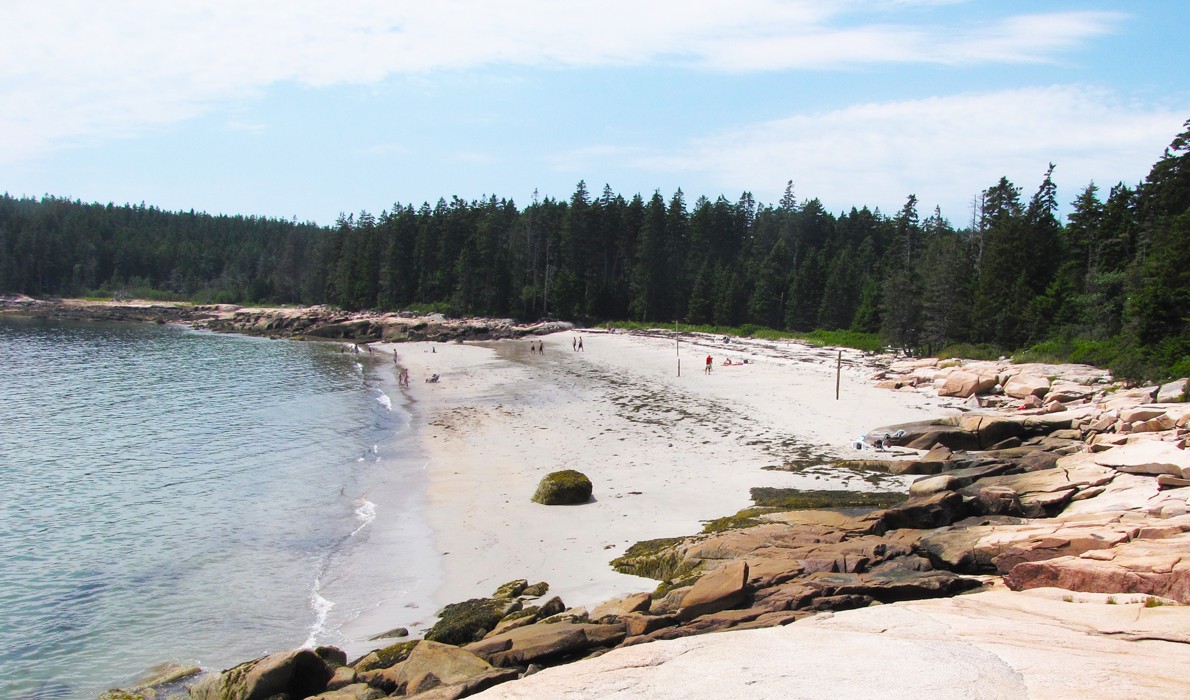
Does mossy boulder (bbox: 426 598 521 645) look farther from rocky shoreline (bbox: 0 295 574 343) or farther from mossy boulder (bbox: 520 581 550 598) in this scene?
rocky shoreline (bbox: 0 295 574 343)

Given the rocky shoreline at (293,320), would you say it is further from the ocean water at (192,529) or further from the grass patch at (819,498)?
the grass patch at (819,498)

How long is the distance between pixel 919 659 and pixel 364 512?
50.3ft

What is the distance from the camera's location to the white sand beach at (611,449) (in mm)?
15172

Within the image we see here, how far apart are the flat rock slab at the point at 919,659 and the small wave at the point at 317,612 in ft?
18.4

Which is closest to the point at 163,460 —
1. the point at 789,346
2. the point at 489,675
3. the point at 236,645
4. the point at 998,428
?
the point at 236,645

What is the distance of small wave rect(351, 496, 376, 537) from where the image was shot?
18062mm

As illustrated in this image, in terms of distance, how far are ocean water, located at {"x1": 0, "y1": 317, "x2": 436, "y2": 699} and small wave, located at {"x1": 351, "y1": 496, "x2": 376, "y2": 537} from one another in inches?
3.2

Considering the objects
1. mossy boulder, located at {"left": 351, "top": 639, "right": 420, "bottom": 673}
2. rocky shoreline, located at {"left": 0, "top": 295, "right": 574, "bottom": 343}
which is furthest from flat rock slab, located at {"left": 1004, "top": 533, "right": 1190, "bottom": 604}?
rocky shoreline, located at {"left": 0, "top": 295, "right": 574, "bottom": 343}

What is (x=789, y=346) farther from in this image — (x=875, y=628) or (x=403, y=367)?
(x=875, y=628)

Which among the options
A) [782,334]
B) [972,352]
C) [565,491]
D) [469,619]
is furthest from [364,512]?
[782,334]

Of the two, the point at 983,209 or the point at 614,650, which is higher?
the point at 983,209

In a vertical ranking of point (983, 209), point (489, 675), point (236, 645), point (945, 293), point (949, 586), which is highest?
point (983, 209)

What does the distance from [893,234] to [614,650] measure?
99253mm

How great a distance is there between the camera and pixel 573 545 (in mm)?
15328
